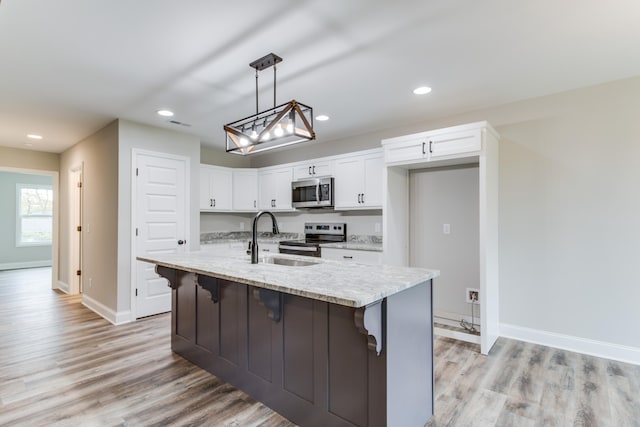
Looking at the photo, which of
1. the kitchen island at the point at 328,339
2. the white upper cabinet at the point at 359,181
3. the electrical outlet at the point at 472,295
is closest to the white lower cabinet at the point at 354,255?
the white upper cabinet at the point at 359,181

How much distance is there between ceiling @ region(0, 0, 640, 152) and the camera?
6.40 feet

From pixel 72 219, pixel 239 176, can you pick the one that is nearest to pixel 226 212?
pixel 239 176

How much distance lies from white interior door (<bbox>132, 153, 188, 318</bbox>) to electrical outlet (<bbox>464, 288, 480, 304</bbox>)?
3739 millimetres

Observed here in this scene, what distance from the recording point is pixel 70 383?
8.17ft

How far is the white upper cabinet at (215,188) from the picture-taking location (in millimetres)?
5168

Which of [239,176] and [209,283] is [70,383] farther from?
[239,176]

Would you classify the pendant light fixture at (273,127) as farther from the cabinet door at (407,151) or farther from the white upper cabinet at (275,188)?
the white upper cabinet at (275,188)

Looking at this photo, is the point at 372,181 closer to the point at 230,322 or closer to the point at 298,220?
the point at 298,220

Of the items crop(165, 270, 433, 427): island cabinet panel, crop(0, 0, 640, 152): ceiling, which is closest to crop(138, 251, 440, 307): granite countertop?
crop(165, 270, 433, 427): island cabinet panel

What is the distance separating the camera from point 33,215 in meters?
8.34

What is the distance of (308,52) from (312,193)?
256 centimetres

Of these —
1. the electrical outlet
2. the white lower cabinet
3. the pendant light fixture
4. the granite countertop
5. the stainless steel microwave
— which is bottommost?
the electrical outlet

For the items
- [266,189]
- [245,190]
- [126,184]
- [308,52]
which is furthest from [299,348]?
[245,190]

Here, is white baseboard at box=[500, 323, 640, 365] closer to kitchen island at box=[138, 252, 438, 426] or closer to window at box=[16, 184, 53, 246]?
kitchen island at box=[138, 252, 438, 426]
